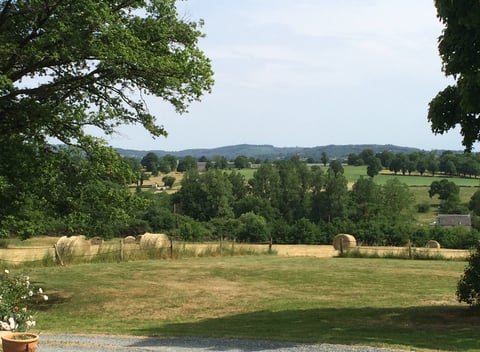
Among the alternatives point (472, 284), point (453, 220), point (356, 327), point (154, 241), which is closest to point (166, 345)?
point (356, 327)

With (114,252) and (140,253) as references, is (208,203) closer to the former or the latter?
(140,253)

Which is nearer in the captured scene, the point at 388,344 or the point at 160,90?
the point at 388,344

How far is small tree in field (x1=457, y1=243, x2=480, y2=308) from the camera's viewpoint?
46.2ft

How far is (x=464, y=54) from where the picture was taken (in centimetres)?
1225

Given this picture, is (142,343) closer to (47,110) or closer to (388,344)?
(388,344)

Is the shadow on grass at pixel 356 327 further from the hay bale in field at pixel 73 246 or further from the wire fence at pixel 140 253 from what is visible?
Answer: the hay bale in field at pixel 73 246

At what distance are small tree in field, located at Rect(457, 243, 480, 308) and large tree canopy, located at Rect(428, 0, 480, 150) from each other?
10.1 ft

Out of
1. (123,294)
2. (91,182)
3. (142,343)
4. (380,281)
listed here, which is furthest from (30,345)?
(380,281)

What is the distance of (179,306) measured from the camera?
1841 centimetres

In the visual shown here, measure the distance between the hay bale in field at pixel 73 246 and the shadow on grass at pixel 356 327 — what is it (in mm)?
18529

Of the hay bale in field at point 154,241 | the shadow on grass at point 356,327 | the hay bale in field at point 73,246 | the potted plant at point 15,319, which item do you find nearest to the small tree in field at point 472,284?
the shadow on grass at point 356,327

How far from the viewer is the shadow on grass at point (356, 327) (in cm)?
1136

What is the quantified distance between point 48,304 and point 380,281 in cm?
1331

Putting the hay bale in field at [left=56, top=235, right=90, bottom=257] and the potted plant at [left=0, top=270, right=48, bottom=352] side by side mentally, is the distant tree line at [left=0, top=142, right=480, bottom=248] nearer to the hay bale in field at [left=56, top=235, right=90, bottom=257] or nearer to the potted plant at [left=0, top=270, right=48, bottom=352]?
the hay bale in field at [left=56, top=235, right=90, bottom=257]
